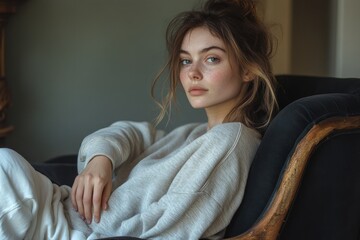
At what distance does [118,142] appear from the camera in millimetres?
1615

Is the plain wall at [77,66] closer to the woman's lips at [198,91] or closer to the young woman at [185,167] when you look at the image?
the young woman at [185,167]

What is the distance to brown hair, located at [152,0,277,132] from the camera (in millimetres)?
1573

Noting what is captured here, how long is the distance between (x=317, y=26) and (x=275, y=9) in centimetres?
39

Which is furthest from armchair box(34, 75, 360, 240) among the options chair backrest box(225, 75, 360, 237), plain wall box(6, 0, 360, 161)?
plain wall box(6, 0, 360, 161)

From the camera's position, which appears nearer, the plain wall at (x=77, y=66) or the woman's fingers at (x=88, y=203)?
the woman's fingers at (x=88, y=203)

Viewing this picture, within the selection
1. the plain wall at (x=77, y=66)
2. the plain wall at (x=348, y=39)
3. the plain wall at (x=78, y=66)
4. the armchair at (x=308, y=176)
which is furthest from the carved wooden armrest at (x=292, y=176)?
the plain wall at (x=77, y=66)

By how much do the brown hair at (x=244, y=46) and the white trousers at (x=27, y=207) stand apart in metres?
0.55

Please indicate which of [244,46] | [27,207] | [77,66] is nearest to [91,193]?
[27,207]

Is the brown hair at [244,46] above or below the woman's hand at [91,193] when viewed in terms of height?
above

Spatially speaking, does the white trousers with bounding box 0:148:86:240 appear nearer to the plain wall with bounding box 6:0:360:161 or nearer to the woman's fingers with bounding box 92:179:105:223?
the woman's fingers with bounding box 92:179:105:223

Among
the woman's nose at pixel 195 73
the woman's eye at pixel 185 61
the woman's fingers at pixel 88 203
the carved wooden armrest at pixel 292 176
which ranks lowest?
the woman's fingers at pixel 88 203

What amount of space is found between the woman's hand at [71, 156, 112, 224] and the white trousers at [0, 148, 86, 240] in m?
0.04

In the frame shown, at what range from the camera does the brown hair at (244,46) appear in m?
1.57

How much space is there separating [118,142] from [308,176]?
59 cm
